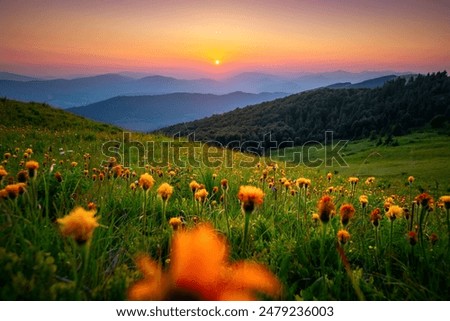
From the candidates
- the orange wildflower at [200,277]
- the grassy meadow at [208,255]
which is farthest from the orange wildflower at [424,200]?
the orange wildflower at [200,277]

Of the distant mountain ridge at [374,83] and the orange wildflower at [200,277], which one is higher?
the distant mountain ridge at [374,83]

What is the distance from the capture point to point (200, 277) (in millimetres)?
2051

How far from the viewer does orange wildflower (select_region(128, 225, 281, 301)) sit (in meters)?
1.98

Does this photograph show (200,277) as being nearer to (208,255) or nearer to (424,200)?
(208,255)

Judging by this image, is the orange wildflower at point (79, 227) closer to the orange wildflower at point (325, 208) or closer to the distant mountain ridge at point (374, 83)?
the orange wildflower at point (325, 208)

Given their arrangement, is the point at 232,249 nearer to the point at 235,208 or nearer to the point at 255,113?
the point at 235,208

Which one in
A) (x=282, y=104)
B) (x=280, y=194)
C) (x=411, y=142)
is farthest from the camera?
(x=282, y=104)

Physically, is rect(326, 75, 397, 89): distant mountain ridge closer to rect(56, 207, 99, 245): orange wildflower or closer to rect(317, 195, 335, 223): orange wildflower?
rect(317, 195, 335, 223): orange wildflower

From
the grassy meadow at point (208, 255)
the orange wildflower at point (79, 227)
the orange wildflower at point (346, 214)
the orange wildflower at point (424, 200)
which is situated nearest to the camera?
the orange wildflower at point (79, 227)

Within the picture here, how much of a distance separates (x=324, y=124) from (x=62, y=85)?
249ft

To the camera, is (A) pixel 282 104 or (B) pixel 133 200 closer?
(B) pixel 133 200

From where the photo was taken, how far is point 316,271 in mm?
2430

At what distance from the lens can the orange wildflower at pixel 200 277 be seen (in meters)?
1.98
